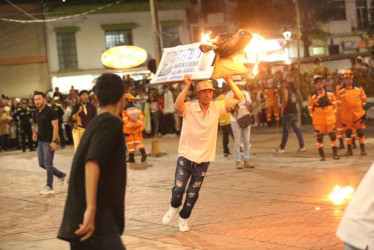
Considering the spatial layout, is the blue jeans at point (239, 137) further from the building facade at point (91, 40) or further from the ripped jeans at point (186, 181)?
the building facade at point (91, 40)

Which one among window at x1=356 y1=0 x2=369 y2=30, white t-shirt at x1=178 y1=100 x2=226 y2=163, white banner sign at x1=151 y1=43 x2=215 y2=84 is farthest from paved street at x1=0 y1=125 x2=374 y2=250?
window at x1=356 y1=0 x2=369 y2=30

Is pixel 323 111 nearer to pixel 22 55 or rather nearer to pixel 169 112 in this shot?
pixel 169 112

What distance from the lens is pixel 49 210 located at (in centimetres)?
1085

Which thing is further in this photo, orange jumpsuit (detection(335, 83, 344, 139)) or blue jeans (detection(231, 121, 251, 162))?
orange jumpsuit (detection(335, 83, 344, 139))

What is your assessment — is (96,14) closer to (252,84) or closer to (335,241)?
(252,84)

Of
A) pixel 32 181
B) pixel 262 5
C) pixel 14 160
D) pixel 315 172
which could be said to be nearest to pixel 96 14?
pixel 262 5

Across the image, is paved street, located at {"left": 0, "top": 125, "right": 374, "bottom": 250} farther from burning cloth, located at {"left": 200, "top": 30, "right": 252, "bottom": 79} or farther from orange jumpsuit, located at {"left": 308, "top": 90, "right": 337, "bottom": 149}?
burning cloth, located at {"left": 200, "top": 30, "right": 252, "bottom": 79}

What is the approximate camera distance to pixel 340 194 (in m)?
10.5

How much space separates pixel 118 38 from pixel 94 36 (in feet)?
4.85

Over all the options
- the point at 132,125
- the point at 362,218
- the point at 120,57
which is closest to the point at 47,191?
the point at 132,125

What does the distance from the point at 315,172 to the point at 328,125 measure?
1.92m

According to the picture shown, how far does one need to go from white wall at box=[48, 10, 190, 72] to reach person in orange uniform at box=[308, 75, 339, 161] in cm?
2686

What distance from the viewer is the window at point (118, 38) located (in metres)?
40.8

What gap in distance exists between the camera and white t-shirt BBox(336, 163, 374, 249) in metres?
3.63
